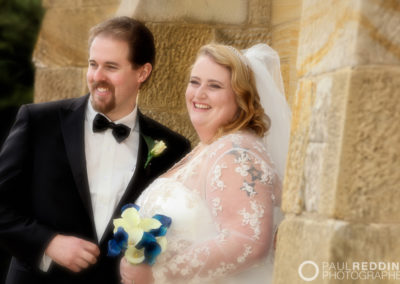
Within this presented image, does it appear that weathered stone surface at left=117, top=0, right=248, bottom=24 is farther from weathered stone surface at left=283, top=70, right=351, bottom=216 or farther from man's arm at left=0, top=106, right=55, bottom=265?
weathered stone surface at left=283, top=70, right=351, bottom=216

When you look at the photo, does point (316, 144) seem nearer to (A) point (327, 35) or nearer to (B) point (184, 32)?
(A) point (327, 35)

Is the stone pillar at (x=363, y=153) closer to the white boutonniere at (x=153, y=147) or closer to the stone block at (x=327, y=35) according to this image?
the stone block at (x=327, y=35)

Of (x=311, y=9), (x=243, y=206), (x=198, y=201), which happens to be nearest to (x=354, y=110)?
(x=311, y=9)

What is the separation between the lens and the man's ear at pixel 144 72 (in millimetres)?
3340

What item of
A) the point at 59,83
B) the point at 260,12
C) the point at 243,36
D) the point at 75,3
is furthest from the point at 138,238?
the point at 75,3

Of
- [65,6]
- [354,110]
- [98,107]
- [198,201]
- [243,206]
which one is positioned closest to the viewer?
[354,110]

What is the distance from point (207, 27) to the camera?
14.3ft

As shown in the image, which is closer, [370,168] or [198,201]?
[370,168]

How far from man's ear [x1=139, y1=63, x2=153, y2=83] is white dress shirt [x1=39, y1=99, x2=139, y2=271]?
0.15 meters

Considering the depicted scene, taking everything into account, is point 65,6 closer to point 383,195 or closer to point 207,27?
point 207,27

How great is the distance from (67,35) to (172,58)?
1136mm

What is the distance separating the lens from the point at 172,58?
434 centimetres

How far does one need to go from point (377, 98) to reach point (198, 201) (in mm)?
982

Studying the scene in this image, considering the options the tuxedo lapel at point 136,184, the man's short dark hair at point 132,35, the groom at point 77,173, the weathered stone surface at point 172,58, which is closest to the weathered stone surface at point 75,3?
the weathered stone surface at point 172,58
